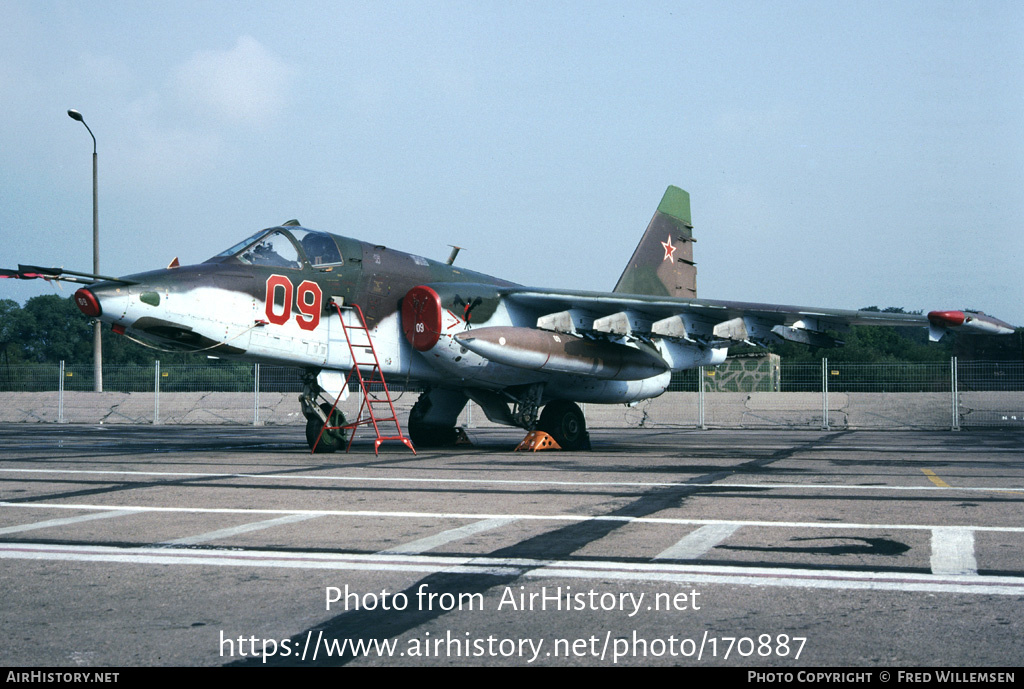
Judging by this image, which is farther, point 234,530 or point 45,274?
point 45,274

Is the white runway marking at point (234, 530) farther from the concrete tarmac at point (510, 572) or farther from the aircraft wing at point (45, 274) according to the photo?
the aircraft wing at point (45, 274)

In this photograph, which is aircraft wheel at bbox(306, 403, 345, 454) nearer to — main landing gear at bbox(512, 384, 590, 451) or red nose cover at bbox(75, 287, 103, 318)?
red nose cover at bbox(75, 287, 103, 318)

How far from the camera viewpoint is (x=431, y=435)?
16.0 metres

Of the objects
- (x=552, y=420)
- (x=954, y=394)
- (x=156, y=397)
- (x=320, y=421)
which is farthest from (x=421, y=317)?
Answer: (x=954, y=394)

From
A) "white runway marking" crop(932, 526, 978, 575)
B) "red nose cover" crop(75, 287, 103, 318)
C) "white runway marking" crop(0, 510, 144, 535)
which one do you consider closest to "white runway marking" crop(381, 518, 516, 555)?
"white runway marking" crop(0, 510, 144, 535)

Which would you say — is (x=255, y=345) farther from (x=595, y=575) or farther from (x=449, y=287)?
(x=595, y=575)

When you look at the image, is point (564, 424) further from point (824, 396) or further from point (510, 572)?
point (824, 396)

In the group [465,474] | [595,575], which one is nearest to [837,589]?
[595,575]

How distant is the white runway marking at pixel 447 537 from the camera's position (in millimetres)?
4867

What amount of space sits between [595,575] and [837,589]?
1.08 meters

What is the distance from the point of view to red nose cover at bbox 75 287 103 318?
10.5 m

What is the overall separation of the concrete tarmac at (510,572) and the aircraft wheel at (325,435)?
4.25 m

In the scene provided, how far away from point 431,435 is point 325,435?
130 inches
